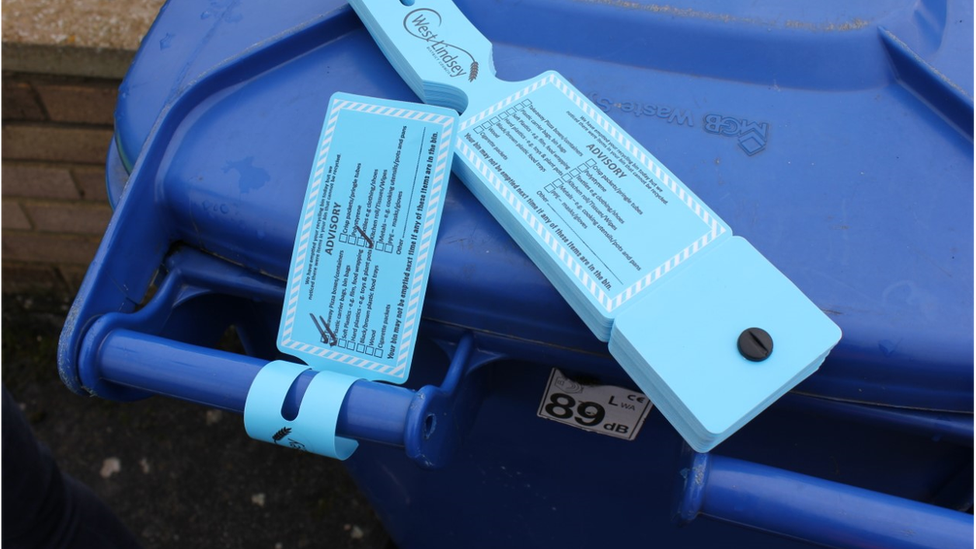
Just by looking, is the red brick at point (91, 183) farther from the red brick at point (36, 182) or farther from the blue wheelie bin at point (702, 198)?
the blue wheelie bin at point (702, 198)

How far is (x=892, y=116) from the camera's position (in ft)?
2.64

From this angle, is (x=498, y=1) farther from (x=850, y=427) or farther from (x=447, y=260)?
(x=850, y=427)

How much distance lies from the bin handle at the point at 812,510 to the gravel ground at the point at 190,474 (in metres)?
1.17

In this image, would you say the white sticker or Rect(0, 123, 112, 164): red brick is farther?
Rect(0, 123, 112, 164): red brick

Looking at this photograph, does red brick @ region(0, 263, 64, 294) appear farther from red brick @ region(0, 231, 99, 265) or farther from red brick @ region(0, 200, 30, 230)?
red brick @ region(0, 200, 30, 230)

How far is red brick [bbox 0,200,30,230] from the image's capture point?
183 cm

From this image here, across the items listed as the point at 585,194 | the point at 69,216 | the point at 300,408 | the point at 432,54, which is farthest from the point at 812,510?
the point at 69,216

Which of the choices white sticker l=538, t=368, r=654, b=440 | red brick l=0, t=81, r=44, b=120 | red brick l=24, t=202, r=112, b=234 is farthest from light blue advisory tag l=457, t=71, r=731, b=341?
red brick l=24, t=202, r=112, b=234

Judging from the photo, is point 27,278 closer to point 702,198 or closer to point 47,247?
point 47,247

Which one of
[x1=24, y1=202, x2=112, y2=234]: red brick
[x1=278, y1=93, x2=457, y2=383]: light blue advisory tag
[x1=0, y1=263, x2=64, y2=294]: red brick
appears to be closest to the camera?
[x1=278, y1=93, x2=457, y2=383]: light blue advisory tag

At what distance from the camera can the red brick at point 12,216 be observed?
1.83 m

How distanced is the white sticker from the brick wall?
1201mm

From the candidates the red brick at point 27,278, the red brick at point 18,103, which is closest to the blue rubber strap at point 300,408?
the red brick at point 18,103

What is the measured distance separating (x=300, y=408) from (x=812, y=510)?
1.58 ft
